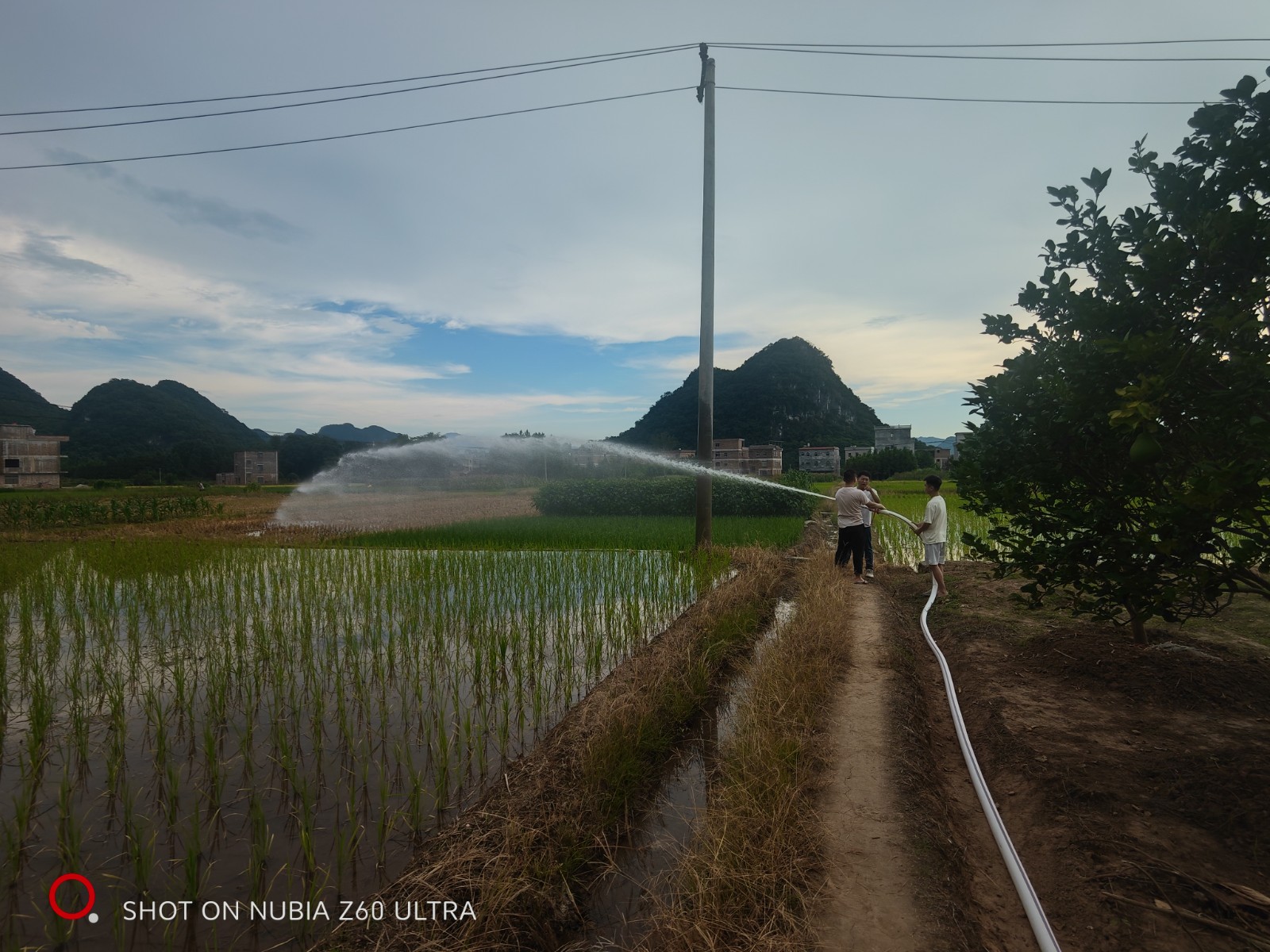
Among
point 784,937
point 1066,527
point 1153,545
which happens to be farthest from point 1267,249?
point 784,937

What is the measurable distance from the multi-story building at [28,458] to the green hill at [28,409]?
37.0ft

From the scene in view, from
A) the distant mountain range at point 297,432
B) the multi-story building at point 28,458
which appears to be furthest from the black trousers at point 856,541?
the multi-story building at point 28,458

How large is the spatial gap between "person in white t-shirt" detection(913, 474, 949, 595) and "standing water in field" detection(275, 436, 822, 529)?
3655mm

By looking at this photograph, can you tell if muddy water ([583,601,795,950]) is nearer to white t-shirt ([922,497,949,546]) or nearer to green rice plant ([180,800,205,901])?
green rice plant ([180,800,205,901])

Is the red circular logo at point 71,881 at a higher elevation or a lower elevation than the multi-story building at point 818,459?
lower

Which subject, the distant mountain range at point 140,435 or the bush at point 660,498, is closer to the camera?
the bush at point 660,498

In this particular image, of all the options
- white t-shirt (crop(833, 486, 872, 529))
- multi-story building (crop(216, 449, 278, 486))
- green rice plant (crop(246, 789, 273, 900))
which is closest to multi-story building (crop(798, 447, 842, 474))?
multi-story building (crop(216, 449, 278, 486))

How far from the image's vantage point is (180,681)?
4645mm

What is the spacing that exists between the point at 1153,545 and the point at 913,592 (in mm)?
6028

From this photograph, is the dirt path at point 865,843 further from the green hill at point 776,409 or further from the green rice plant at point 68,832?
the green hill at point 776,409

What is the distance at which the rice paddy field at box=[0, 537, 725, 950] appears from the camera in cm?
270

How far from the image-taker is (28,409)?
5953cm

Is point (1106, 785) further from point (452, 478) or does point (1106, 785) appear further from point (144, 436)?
point (144, 436)

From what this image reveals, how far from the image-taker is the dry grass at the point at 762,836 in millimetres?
2258
